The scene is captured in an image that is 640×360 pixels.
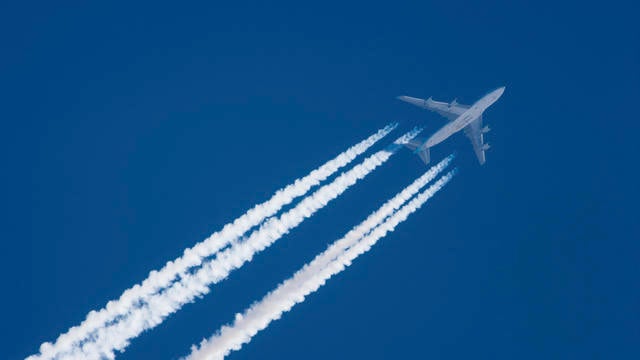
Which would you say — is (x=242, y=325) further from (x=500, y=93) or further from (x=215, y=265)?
(x=500, y=93)

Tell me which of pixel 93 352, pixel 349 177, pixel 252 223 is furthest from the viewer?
pixel 349 177

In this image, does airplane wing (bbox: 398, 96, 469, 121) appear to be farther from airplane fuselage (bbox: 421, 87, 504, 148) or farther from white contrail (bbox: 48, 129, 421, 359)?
white contrail (bbox: 48, 129, 421, 359)

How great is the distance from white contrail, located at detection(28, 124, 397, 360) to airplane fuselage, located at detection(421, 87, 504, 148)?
4.46 meters

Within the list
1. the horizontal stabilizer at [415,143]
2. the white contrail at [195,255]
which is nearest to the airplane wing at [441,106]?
the white contrail at [195,255]

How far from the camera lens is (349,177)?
60500mm

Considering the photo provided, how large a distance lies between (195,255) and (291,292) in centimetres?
900

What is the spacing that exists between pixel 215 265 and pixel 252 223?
5.44 m

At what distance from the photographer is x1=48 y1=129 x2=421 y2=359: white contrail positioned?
49250mm

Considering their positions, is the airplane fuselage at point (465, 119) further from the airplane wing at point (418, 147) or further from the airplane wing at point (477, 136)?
the airplane wing at point (477, 136)

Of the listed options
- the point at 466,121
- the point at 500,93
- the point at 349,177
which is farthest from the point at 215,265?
the point at 500,93

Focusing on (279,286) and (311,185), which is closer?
(279,286)

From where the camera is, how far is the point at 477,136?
67.9 metres

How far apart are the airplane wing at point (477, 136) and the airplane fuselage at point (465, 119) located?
3.11 meters

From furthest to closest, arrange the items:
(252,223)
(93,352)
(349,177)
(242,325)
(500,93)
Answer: (500,93), (349,177), (252,223), (242,325), (93,352)
